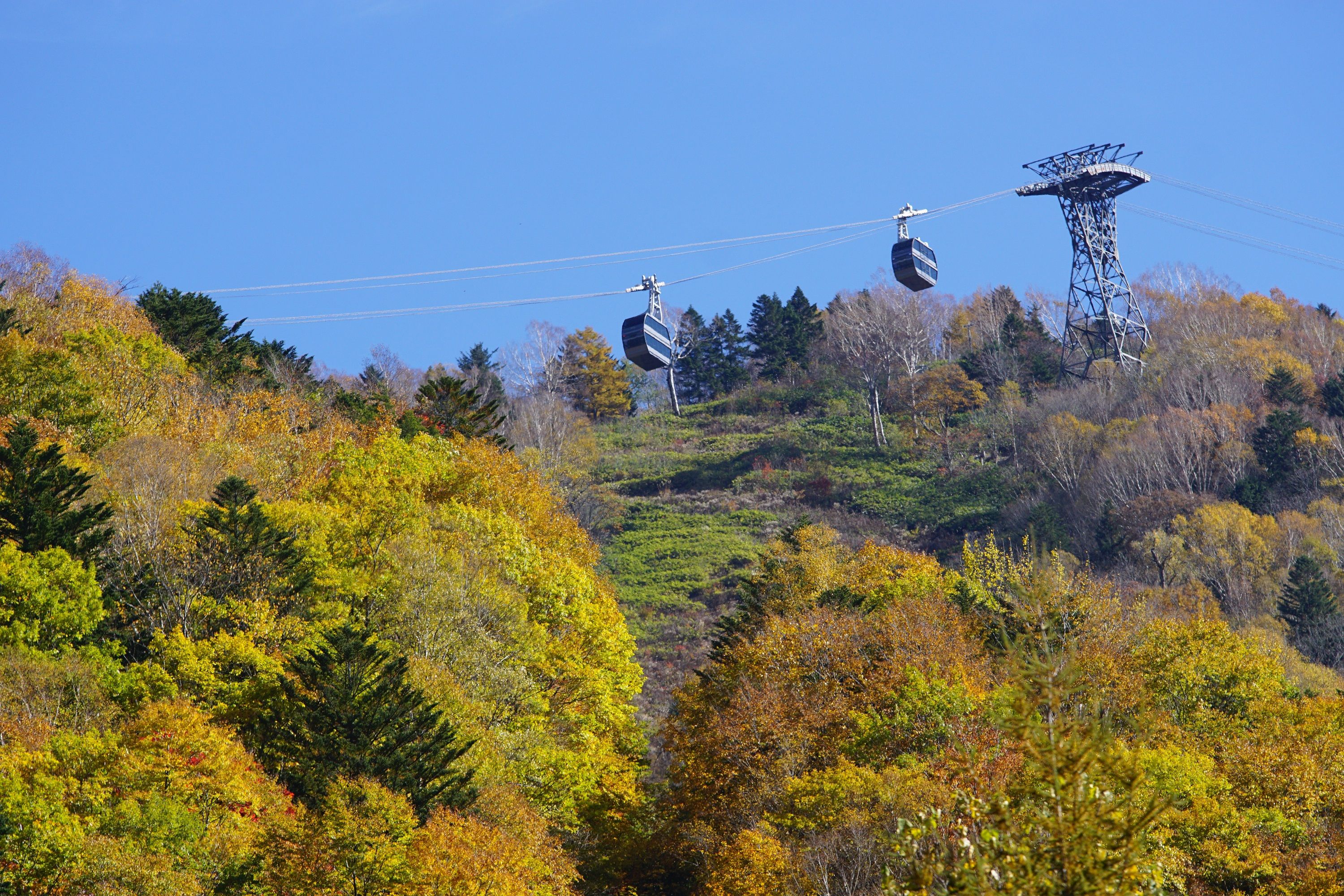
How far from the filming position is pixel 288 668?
34.4 m

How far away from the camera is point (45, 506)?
37.2 meters

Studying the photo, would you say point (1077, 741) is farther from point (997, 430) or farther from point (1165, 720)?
point (997, 430)

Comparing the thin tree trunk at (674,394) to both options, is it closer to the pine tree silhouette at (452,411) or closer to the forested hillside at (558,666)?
the forested hillside at (558,666)

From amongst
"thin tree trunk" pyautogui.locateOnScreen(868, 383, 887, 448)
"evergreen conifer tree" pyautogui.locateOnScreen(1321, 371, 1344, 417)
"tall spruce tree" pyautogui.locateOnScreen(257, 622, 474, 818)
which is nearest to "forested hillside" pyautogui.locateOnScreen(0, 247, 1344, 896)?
"tall spruce tree" pyautogui.locateOnScreen(257, 622, 474, 818)

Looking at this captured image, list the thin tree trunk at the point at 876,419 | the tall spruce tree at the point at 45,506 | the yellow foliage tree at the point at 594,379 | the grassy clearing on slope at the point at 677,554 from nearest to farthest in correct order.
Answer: the tall spruce tree at the point at 45,506 < the grassy clearing on slope at the point at 677,554 < the thin tree trunk at the point at 876,419 < the yellow foliage tree at the point at 594,379

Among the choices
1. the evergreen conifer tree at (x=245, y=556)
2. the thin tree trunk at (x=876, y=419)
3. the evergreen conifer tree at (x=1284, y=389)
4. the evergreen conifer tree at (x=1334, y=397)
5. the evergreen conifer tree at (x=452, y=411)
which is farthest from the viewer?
the thin tree trunk at (x=876, y=419)

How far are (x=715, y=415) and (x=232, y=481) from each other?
6486 cm

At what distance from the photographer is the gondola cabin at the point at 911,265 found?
40.6 m

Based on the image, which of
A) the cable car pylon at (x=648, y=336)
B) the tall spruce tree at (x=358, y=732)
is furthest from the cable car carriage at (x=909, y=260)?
the tall spruce tree at (x=358, y=732)

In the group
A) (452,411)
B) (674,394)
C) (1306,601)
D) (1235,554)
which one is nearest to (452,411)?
(452,411)

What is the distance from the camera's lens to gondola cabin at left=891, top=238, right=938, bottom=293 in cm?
4059

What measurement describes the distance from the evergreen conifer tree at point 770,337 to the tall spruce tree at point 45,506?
71729 millimetres

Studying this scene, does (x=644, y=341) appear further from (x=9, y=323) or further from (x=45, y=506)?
(x=9, y=323)

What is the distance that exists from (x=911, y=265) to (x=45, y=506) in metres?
24.4
